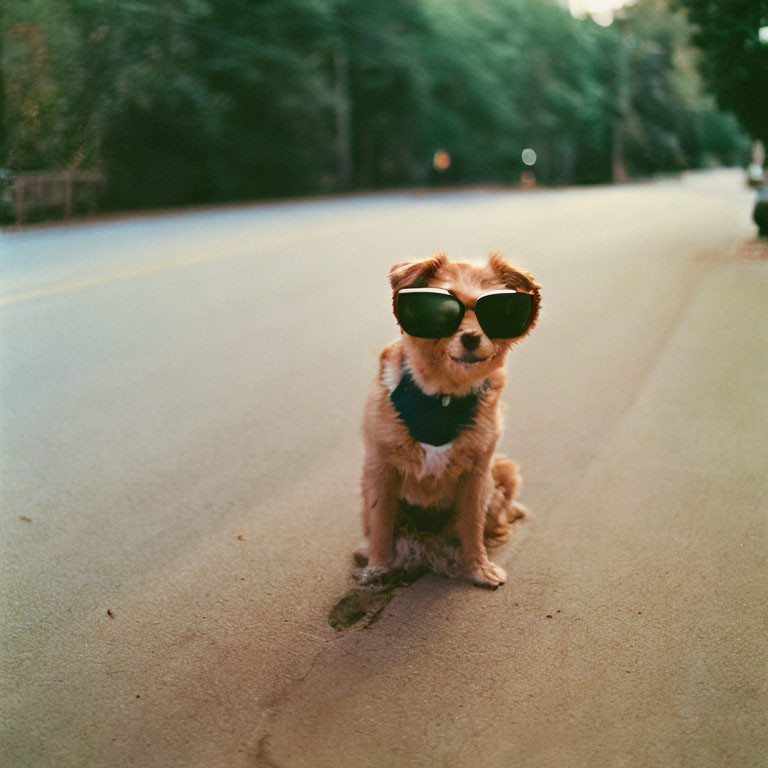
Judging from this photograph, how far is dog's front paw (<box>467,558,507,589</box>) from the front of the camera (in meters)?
3.35

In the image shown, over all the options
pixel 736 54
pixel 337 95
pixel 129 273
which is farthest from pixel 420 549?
pixel 337 95

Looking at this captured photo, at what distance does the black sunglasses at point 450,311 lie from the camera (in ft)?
9.52

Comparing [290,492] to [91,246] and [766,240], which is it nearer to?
[766,240]

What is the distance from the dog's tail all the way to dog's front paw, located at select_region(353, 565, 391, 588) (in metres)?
0.57

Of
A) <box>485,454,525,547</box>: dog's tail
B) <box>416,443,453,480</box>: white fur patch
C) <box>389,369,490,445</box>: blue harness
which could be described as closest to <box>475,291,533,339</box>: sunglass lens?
<box>389,369,490,445</box>: blue harness

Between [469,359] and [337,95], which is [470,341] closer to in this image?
[469,359]

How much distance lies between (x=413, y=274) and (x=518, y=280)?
40 cm

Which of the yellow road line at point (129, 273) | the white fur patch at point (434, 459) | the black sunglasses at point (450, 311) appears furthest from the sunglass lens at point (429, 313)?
the yellow road line at point (129, 273)

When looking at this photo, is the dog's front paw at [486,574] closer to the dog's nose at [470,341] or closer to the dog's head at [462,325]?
the dog's head at [462,325]

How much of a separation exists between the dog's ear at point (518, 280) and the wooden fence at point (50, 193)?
42.4 feet

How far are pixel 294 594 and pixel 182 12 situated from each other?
97.6 ft

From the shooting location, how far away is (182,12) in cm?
2867

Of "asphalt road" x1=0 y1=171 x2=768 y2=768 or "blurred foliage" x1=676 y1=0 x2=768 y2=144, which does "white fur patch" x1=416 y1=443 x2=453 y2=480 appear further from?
"blurred foliage" x1=676 y1=0 x2=768 y2=144

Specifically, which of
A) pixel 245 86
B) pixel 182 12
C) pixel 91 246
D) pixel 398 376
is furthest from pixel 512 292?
pixel 245 86
